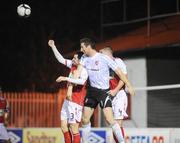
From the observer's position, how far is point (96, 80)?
14.9 m

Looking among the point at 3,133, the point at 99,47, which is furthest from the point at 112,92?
the point at 99,47

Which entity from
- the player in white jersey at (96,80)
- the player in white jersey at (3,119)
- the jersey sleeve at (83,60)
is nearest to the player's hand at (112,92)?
the player in white jersey at (96,80)

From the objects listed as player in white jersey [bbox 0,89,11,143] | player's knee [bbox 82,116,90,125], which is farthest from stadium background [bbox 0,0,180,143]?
player's knee [bbox 82,116,90,125]

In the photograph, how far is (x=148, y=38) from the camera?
87.9ft

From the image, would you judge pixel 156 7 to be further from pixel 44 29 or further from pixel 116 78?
pixel 116 78

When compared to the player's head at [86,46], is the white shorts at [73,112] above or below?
below

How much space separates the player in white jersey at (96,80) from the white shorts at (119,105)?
0.85m

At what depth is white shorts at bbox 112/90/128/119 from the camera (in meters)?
15.6

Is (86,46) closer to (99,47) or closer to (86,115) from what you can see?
(86,115)

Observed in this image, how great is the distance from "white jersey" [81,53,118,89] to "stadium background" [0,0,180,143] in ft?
12.3

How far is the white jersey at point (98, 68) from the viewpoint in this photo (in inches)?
582

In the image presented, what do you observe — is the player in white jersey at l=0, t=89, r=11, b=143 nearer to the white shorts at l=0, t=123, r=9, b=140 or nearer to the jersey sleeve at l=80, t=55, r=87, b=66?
the white shorts at l=0, t=123, r=9, b=140

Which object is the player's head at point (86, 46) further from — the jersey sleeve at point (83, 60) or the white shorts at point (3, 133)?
the white shorts at point (3, 133)

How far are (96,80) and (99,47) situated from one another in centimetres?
1259
